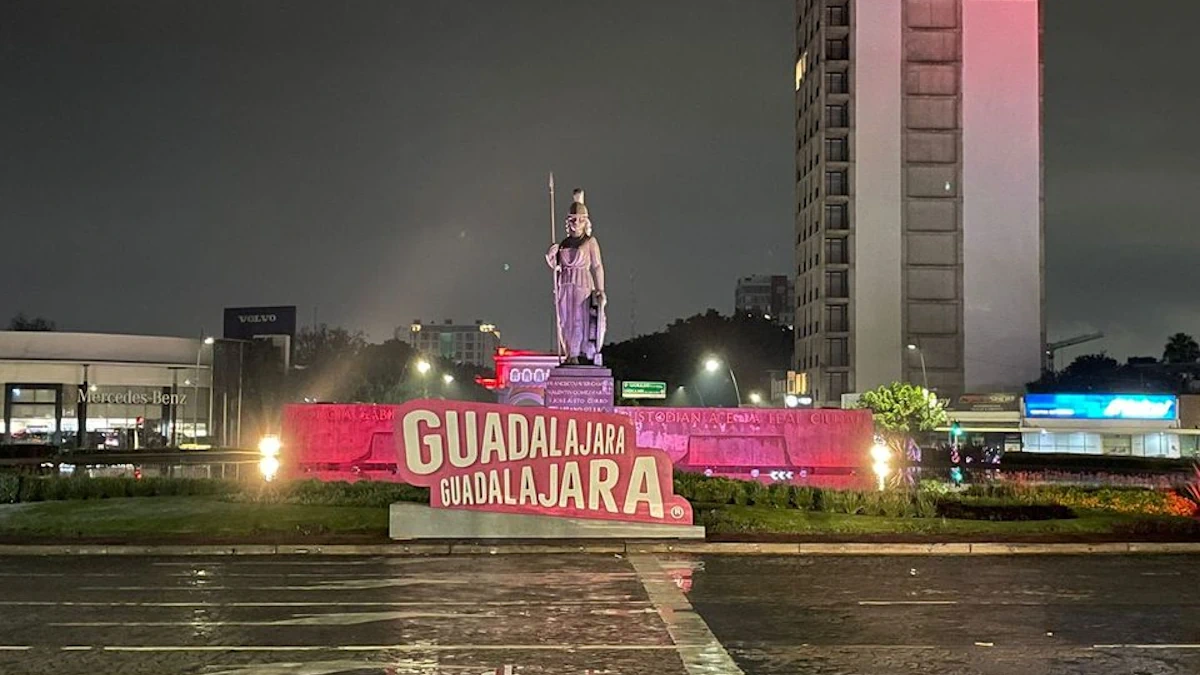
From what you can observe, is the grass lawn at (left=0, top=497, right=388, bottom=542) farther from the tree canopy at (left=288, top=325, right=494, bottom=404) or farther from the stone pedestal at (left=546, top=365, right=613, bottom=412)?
the tree canopy at (left=288, top=325, right=494, bottom=404)

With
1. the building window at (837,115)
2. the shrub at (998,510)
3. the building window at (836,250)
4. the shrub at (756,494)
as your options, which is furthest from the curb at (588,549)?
the building window at (837,115)

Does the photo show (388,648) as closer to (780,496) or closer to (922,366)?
(780,496)

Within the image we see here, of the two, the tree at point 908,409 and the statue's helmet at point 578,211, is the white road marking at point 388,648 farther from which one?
the tree at point 908,409

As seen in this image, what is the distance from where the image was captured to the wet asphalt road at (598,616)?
439 inches

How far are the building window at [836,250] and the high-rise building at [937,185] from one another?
0.92 metres

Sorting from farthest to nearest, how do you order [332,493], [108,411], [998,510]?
[108,411], [332,493], [998,510]

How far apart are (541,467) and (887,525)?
266 inches

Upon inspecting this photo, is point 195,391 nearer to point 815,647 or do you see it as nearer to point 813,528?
point 813,528

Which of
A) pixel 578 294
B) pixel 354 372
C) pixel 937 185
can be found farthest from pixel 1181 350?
pixel 578 294

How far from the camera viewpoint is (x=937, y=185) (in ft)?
314

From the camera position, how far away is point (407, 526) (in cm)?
2178

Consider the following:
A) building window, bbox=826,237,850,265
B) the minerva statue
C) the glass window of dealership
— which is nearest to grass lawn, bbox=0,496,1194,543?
the minerva statue

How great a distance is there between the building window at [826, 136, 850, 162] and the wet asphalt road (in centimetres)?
7980

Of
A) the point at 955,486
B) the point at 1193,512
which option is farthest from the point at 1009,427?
the point at 1193,512
